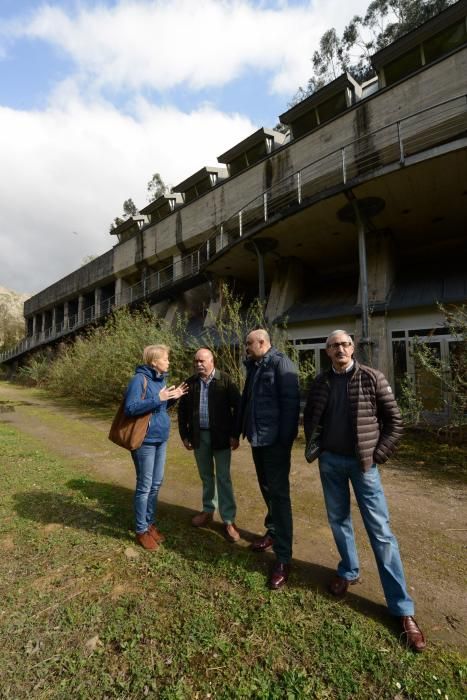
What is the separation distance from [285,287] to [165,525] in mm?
12177

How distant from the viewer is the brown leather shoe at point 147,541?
10.3ft

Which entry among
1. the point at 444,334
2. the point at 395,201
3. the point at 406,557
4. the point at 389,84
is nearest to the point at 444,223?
the point at 395,201

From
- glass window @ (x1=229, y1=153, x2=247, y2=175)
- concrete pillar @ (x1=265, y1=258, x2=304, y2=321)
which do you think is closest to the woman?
concrete pillar @ (x1=265, y1=258, x2=304, y2=321)

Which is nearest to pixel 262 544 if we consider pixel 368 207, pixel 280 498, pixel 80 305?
pixel 280 498

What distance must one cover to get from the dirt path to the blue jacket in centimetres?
133

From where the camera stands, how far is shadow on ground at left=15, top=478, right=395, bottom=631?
2.74m

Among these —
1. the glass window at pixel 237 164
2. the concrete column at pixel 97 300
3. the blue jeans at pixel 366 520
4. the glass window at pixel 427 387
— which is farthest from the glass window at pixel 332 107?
the concrete column at pixel 97 300

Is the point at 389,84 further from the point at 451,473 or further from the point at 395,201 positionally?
the point at 451,473

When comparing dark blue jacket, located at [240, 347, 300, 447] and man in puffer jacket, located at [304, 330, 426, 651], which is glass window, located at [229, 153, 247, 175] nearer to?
dark blue jacket, located at [240, 347, 300, 447]

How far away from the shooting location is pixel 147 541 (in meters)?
3.17

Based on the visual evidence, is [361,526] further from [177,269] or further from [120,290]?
[120,290]

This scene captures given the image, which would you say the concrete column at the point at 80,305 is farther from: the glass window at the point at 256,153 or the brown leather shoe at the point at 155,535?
the brown leather shoe at the point at 155,535

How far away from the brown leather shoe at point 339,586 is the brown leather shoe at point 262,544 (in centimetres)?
70

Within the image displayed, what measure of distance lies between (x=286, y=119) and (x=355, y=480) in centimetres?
1766
